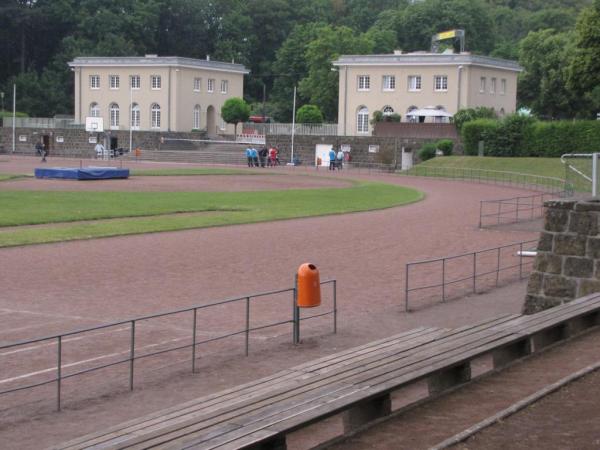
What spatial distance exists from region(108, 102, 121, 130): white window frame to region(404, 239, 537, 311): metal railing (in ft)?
234

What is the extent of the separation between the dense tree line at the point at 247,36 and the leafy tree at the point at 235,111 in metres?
13.3

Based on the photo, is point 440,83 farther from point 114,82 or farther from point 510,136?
point 114,82

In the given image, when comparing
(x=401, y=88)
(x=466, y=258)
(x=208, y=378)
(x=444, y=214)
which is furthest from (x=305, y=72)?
(x=208, y=378)

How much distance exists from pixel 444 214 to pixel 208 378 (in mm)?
25938

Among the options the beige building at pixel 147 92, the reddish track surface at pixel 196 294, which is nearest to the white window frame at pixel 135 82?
the beige building at pixel 147 92

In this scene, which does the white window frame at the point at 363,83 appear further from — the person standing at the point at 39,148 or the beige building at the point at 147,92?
the person standing at the point at 39,148

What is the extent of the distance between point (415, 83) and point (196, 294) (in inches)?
2592

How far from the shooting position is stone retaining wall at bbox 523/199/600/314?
15055 millimetres

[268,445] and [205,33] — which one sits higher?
[205,33]

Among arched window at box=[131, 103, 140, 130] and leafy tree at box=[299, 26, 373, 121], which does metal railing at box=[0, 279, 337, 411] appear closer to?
arched window at box=[131, 103, 140, 130]

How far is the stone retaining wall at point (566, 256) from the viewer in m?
15.1

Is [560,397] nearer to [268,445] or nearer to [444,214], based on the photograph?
[268,445]

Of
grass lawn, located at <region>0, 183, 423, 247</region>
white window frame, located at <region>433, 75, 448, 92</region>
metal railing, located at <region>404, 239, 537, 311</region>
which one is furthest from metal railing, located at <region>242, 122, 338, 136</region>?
metal railing, located at <region>404, 239, 537, 311</region>

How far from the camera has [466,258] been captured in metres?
24.8
